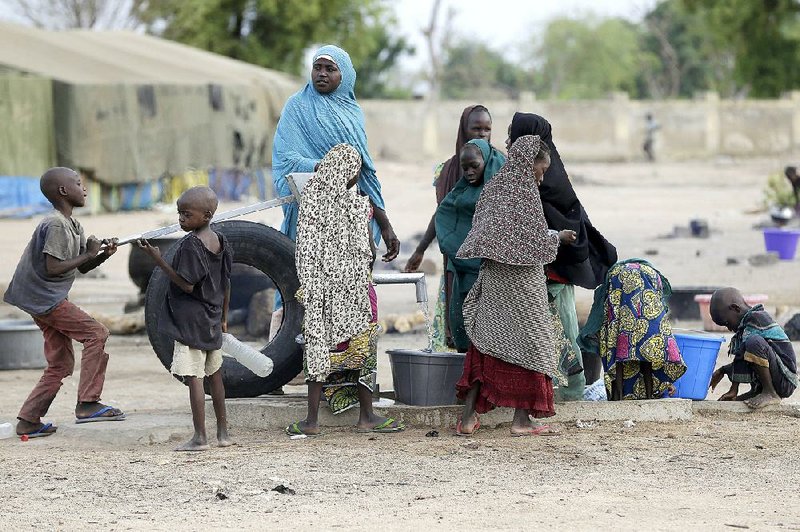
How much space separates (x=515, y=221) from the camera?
6.34 metres

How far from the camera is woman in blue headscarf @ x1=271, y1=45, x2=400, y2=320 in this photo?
691 centimetres

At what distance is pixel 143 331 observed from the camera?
1101cm

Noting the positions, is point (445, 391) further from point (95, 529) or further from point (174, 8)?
point (174, 8)

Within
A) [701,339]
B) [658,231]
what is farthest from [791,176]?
[701,339]

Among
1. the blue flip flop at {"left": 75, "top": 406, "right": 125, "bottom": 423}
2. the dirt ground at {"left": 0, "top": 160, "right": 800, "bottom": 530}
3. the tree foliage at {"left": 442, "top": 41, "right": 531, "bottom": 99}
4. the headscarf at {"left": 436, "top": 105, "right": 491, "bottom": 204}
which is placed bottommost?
the dirt ground at {"left": 0, "top": 160, "right": 800, "bottom": 530}

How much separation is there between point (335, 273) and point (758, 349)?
2.28 m

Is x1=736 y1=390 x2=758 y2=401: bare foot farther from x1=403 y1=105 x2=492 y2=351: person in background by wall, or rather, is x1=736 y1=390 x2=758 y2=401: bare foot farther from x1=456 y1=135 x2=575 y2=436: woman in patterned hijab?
x1=403 y1=105 x2=492 y2=351: person in background by wall

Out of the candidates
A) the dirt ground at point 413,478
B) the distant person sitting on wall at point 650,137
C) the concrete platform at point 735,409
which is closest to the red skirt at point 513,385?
the dirt ground at point 413,478

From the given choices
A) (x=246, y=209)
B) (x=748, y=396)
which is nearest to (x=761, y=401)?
(x=748, y=396)

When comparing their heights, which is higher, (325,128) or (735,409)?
(325,128)

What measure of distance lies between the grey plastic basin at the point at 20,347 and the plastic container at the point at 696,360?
4586 mm

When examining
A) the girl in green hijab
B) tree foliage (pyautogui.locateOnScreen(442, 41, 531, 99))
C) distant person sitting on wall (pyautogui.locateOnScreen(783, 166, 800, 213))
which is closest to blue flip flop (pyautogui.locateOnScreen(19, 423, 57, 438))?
the girl in green hijab

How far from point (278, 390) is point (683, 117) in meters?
40.6

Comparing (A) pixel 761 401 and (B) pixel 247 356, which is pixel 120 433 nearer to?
(B) pixel 247 356
